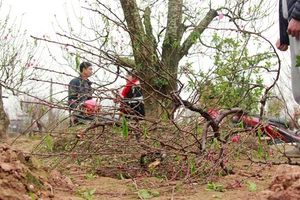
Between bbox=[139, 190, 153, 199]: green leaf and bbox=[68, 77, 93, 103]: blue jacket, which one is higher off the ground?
bbox=[68, 77, 93, 103]: blue jacket

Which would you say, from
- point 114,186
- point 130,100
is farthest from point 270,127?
point 114,186

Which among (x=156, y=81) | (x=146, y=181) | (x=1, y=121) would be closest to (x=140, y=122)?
(x=146, y=181)

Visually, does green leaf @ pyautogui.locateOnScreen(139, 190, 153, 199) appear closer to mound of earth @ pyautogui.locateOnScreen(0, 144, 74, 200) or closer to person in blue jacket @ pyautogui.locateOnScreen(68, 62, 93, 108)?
mound of earth @ pyautogui.locateOnScreen(0, 144, 74, 200)

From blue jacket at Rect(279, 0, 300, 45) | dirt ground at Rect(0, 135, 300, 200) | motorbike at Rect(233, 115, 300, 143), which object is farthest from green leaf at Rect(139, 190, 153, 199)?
A: blue jacket at Rect(279, 0, 300, 45)

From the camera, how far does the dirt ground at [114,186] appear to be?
7.48ft

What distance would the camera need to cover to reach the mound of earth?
2.24m

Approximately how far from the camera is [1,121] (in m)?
11.1

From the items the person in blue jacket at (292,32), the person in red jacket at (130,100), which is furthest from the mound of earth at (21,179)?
the person in blue jacket at (292,32)

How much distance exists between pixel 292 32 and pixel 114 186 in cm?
188

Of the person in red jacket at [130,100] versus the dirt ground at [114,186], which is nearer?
the dirt ground at [114,186]

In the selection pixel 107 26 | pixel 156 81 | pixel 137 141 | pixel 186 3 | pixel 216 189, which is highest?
pixel 186 3

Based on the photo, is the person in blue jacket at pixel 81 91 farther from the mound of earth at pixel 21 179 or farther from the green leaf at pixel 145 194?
the green leaf at pixel 145 194

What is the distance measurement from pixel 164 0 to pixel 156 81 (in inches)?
85.3

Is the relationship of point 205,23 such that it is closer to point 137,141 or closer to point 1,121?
point 137,141
